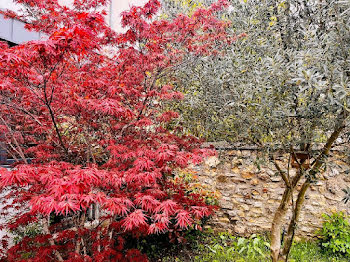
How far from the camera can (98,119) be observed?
3.67 meters

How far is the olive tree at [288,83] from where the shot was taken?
2154 millimetres

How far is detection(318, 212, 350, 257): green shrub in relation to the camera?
4.42 metres

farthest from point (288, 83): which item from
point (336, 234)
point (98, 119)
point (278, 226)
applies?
point (336, 234)

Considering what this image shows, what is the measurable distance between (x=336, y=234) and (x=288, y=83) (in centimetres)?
384

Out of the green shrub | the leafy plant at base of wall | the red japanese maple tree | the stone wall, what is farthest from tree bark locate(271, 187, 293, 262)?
the green shrub

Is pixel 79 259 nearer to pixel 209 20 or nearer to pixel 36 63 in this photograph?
pixel 36 63

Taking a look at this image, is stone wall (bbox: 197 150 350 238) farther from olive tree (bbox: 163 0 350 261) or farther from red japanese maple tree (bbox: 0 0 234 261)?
olive tree (bbox: 163 0 350 261)

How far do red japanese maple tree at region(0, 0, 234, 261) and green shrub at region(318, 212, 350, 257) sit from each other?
282 centimetres

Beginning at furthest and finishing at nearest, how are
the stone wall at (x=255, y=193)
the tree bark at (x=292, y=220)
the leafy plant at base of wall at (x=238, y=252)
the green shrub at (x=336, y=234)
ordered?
the stone wall at (x=255, y=193)
the green shrub at (x=336, y=234)
the leafy plant at base of wall at (x=238, y=252)
the tree bark at (x=292, y=220)

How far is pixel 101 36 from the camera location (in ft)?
13.0

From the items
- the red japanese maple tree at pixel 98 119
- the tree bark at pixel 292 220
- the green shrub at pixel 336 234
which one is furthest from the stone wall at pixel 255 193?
the tree bark at pixel 292 220

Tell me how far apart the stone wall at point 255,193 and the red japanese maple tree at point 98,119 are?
1507 mm

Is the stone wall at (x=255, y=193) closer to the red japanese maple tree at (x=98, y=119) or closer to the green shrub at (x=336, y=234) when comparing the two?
the green shrub at (x=336, y=234)

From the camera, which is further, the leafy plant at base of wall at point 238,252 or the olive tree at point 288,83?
the leafy plant at base of wall at point 238,252
